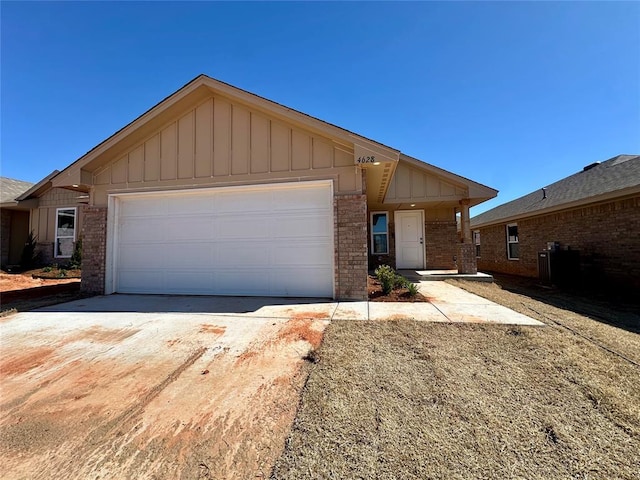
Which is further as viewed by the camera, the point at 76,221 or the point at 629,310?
the point at 76,221

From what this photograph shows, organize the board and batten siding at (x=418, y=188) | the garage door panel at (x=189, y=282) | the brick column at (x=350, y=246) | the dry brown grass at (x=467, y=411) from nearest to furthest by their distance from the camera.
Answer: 1. the dry brown grass at (x=467, y=411)
2. the brick column at (x=350, y=246)
3. the garage door panel at (x=189, y=282)
4. the board and batten siding at (x=418, y=188)

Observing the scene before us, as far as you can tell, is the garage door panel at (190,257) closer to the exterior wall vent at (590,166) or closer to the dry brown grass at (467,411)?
the dry brown grass at (467,411)

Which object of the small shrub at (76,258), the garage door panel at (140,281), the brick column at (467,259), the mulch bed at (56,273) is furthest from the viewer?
the small shrub at (76,258)

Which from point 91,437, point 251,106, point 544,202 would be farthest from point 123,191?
point 544,202

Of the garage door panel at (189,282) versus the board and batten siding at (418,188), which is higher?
the board and batten siding at (418,188)

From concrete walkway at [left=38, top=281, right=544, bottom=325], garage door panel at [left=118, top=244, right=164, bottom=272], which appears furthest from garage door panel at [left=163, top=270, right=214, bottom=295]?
garage door panel at [left=118, top=244, right=164, bottom=272]

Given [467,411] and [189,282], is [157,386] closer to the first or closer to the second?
[467,411]

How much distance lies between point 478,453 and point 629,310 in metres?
6.51

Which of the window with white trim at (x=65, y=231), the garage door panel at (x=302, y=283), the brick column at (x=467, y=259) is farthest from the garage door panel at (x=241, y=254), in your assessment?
the window with white trim at (x=65, y=231)

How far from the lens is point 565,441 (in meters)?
1.82

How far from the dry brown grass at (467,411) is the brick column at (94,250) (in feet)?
21.7

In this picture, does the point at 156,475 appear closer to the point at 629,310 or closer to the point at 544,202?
the point at 629,310

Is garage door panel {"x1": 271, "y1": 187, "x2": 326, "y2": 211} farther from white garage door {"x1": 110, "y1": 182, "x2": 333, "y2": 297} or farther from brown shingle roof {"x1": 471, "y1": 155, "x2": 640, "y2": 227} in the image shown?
brown shingle roof {"x1": 471, "y1": 155, "x2": 640, "y2": 227}

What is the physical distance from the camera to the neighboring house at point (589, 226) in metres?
7.26
